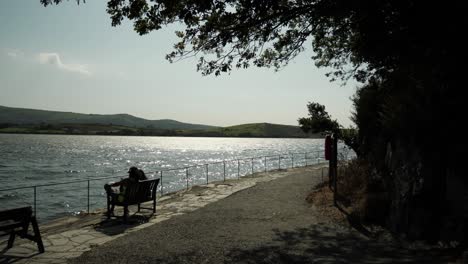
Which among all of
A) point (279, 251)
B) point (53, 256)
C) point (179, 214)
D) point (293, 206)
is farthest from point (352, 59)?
point (53, 256)

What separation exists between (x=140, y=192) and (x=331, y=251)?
521cm

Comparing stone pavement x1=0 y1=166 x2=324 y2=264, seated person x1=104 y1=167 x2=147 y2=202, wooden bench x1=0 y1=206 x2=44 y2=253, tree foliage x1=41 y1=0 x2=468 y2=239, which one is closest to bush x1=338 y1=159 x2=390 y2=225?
tree foliage x1=41 y1=0 x2=468 y2=239

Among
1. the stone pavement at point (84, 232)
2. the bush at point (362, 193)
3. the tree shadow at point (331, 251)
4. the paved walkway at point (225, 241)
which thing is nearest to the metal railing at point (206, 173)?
the stone pavement at point (84, 232)

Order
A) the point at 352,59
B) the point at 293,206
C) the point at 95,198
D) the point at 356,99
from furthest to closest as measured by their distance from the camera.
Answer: the point at 95,198
the point at 356,99
the point at 352,59
the point at 293,206

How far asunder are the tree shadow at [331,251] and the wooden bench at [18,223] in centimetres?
336

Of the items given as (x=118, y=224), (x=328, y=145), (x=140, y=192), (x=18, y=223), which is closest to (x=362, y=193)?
(x=328, y=145)

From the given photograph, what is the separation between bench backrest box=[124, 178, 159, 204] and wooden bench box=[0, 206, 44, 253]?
2.64m

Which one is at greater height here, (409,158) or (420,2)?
(420,2)

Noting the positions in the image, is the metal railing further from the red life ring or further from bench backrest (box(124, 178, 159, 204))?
the red life ring

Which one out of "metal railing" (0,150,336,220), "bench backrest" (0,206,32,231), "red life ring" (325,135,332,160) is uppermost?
"red life ring" (325,135,332,160)

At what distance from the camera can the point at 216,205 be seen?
11758 millimetres

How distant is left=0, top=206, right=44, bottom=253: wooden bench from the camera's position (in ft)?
22.5

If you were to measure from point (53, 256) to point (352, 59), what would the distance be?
435 inches

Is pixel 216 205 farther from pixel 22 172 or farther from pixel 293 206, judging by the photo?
pixel 22 172
